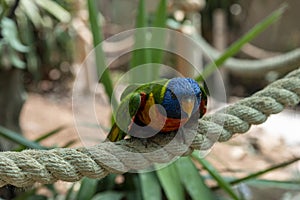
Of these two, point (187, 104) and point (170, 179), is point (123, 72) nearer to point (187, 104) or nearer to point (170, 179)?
point (170, 179)

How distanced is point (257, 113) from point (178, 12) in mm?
1193

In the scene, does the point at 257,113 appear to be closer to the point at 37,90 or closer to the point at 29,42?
the point at 29,42

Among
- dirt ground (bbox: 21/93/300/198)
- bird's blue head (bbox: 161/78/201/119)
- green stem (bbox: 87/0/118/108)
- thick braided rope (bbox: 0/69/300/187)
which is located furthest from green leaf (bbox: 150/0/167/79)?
dirt ground (bbox: 21/93/300/198)

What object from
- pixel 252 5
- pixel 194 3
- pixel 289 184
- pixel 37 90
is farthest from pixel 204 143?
pixel 252 5

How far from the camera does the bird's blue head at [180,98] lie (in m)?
0.52

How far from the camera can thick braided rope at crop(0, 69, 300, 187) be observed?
53 cm

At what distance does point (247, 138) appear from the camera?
228cm

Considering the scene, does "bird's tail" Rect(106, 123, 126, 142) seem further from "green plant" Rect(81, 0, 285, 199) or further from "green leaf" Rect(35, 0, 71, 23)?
"green leaf" Rect(35, 0, 71, 23)

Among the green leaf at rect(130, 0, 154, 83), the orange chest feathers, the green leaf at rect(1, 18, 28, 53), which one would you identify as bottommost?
the orange chest feathers

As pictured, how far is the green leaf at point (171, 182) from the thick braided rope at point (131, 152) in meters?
0.38

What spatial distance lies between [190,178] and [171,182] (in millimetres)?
51

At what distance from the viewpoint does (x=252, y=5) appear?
3451 mm

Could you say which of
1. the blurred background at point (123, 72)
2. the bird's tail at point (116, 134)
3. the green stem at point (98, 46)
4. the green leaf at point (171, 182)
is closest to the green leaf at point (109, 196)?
the blurred background at point (123, 72)

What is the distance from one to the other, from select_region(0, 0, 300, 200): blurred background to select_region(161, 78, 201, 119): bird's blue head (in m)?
0.38
